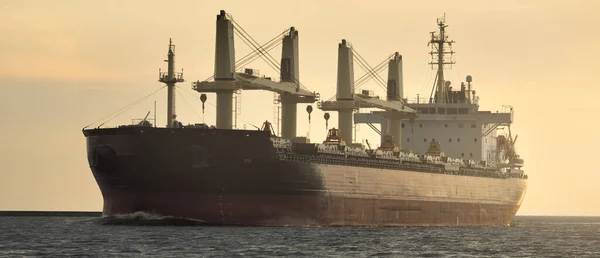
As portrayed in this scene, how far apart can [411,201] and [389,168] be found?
324 cm

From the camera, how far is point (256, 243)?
167 feet

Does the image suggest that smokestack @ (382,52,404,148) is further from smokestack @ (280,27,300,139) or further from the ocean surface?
the ocean surface

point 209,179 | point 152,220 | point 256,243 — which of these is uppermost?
point 209,179

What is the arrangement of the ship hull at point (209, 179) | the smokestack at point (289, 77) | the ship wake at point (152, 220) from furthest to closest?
the smokestack at point (289, 77) → the ship wake at point (152, 220) → the ship hull at point (209, 179)

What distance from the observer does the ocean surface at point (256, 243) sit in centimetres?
4738

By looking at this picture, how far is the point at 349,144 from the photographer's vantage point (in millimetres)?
81375

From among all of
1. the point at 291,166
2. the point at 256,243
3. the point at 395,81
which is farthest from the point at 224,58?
the point at 395,81

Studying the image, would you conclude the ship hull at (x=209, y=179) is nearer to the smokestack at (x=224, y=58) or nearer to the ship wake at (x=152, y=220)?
the ship wake at (x=152, y=220)

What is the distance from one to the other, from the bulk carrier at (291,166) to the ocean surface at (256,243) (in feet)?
4.58

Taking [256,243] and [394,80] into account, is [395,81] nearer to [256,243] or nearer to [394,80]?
[394,80]

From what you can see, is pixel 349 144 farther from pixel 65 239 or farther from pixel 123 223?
pixel 65 239

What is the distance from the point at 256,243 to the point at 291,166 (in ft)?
40.6

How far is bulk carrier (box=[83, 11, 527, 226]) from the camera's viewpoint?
198ft

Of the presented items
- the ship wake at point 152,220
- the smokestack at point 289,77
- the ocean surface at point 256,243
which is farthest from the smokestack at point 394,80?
the ship wake at point 152,220
